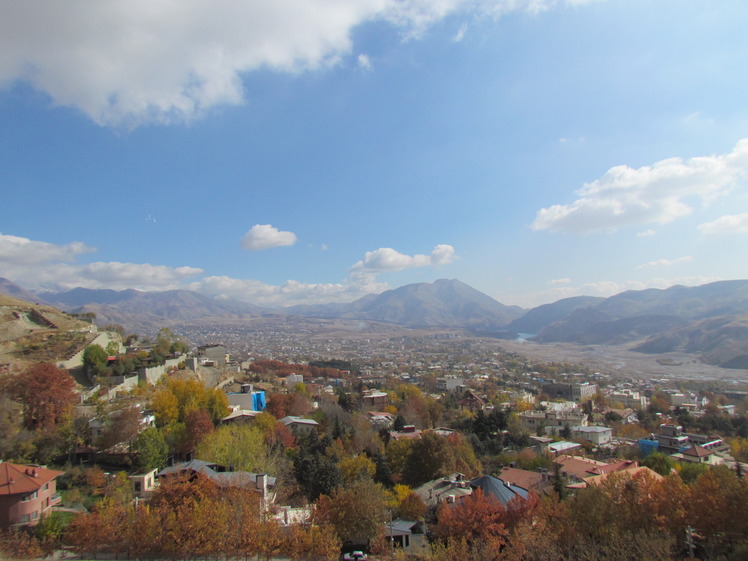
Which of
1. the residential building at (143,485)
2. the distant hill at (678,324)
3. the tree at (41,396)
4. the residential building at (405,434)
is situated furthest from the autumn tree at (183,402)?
the distant hill at (678,324)

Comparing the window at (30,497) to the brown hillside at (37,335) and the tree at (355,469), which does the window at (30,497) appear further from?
the brown hillside at (37,335)

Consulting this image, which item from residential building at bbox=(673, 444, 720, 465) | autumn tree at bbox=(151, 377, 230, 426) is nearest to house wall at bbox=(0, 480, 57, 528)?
autumn tree at bbox=(151, 377, 230, 426)

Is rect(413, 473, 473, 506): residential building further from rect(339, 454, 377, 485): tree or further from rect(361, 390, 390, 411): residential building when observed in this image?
rect(361, 390, 390, 411): residential building

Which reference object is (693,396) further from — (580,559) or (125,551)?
(125,551)

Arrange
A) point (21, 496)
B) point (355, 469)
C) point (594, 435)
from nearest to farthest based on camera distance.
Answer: point (21, 496) → point (355, 469) → point (594, 435)

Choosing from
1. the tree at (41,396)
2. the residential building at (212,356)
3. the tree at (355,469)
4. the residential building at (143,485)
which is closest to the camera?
the residential building at (143,485)

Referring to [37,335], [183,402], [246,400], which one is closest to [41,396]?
[183,402]

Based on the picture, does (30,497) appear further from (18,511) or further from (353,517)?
(353,517)
